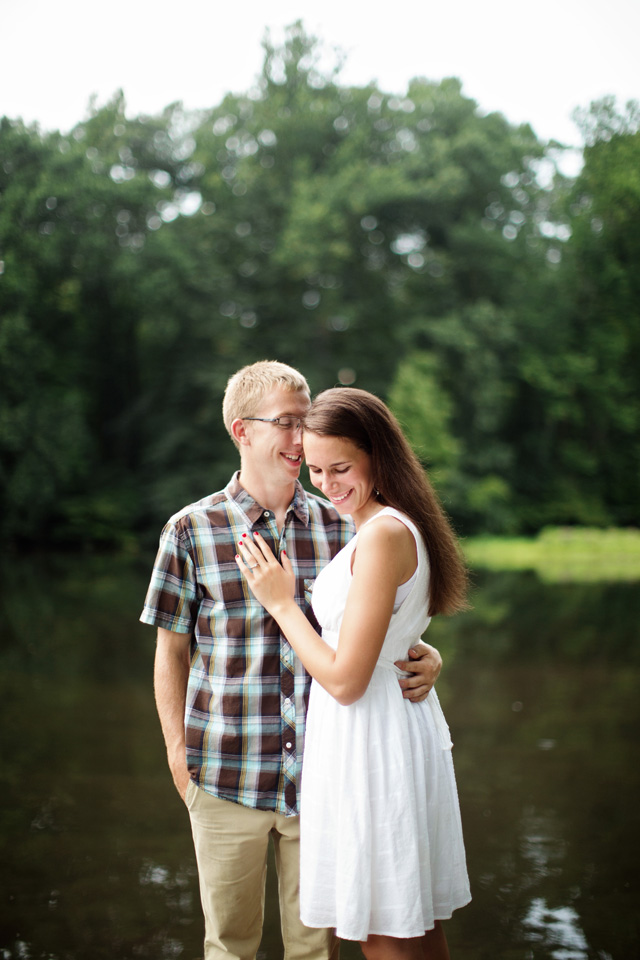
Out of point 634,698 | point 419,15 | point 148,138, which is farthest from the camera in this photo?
point 148,138

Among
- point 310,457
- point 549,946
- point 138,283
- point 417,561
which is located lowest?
point 549,946

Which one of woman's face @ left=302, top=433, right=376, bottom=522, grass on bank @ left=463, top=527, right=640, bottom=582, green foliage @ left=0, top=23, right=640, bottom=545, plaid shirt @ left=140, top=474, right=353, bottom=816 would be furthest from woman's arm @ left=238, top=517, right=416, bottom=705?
green foliage @ left=0, top=23, right=640, bottom=545

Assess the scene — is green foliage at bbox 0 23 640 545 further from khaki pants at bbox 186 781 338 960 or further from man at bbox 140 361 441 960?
khaki pants at bbox 186 781 338 960

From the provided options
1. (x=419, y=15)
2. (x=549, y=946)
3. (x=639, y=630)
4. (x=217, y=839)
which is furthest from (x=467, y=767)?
(x=419, y=15)

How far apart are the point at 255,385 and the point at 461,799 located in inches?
119

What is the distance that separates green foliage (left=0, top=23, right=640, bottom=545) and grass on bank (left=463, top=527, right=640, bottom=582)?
204 cm

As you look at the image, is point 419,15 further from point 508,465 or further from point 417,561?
point 417,561

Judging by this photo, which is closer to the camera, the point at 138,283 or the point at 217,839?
the point at 217,839

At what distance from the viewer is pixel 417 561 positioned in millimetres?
1851

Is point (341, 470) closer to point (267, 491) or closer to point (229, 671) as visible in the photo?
point (267, 491)

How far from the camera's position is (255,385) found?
2225 millimetres

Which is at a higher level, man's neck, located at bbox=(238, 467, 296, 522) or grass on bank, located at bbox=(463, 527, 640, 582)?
man's neck, located at bbox=(238, 467, 296, 522)

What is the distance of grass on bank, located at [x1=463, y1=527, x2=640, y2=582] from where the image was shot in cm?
1719

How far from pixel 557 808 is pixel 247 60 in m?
26.0
